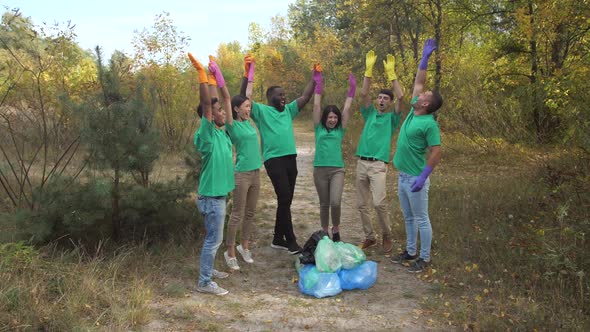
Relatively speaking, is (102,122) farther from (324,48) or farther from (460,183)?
(324,48)

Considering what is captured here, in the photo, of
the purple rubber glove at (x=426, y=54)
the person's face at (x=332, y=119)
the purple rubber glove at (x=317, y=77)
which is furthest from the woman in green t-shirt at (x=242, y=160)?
the purple rubber glove at (x=426, y=54)

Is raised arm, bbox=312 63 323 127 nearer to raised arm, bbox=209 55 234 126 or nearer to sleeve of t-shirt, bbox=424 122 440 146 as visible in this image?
raised arm, bbox=209 55 234 126

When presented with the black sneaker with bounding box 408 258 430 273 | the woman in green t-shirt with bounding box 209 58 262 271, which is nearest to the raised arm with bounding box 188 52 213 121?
the woman in green t-shirt with bounding box 209 58 262 271

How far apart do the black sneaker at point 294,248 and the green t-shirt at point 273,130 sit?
3.41 feet

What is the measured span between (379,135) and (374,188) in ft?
1.75

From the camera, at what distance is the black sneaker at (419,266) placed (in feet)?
13.6

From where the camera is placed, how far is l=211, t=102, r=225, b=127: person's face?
140 inches

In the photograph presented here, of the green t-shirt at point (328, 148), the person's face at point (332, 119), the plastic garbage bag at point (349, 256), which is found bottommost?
the plastic garbage bag at point (349, 256)

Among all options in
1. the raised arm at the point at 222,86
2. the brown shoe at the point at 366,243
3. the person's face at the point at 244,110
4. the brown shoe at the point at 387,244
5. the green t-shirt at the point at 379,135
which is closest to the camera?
the raised arm at the point at 222,86

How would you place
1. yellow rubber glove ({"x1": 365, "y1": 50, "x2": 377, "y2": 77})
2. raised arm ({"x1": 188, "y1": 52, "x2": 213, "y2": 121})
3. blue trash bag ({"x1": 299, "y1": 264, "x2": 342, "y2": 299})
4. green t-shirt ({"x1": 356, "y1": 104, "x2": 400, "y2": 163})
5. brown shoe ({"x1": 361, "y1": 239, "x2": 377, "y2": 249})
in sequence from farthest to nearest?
brown shoe ({"x1": 361, "y1": 239, "x2": 377, "y2": 249}) → yellow rubber glove ({"x1": 365, "y1": 50, "x2": 377, "y2": 77}) → green t-shirt ({"x1": 356, "y1": 104, "x2": 400, "y2": 163}) → blue trash bag ({"x1": 299, "y1": 264, "x2": 342, "y2": 299}) → raised arm ({"x1": 188, "y1": 52, "x2": 213, "y2": 121})

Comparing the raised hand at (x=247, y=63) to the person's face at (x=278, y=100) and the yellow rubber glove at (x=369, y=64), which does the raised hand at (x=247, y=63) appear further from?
the yellow rubber glove at (x=369, y=64)

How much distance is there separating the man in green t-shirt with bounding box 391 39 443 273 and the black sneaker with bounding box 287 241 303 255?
121 centimetres

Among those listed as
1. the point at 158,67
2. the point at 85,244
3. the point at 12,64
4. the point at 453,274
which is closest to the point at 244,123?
the point at 85,244

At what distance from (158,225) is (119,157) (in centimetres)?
89
